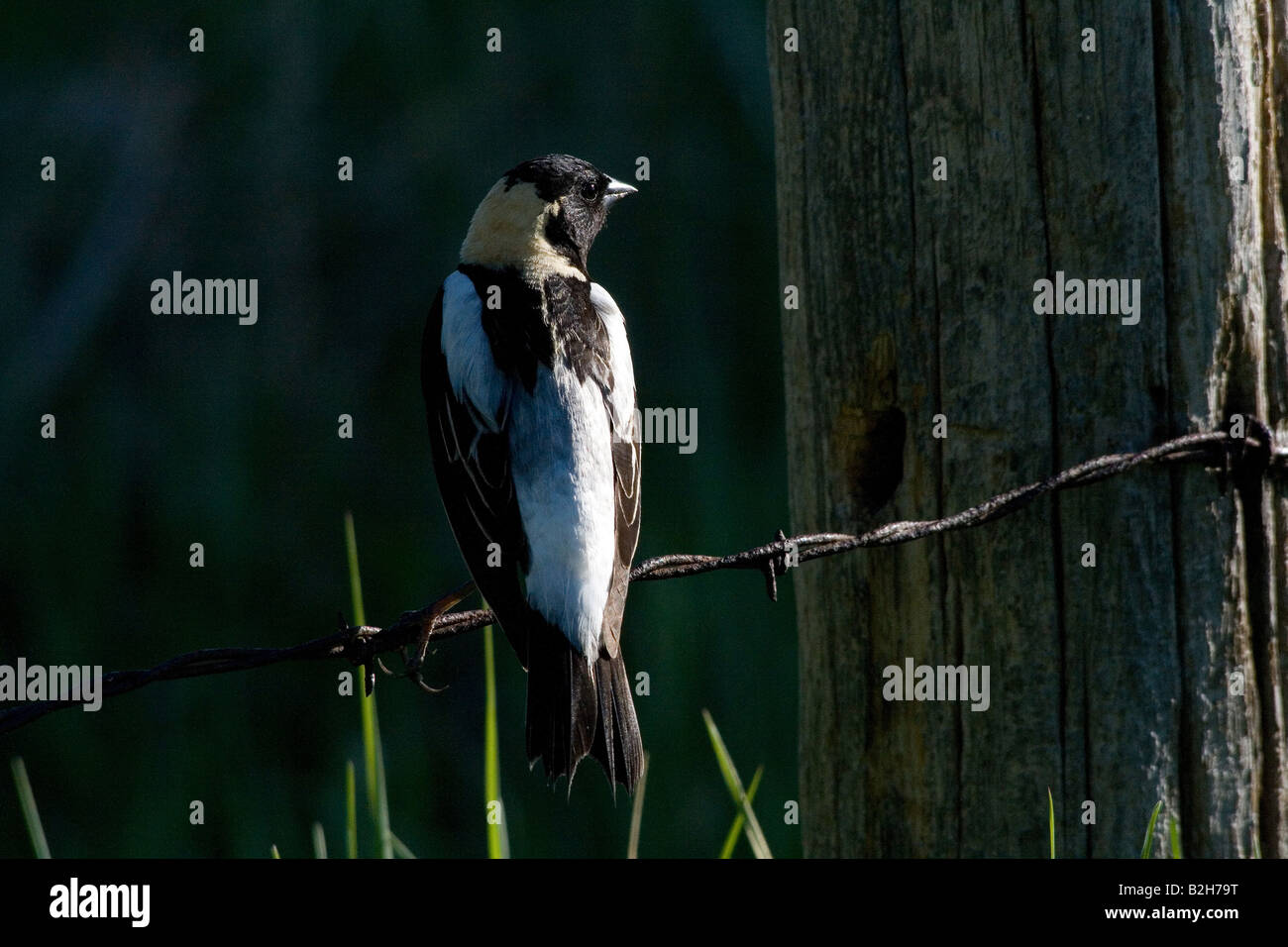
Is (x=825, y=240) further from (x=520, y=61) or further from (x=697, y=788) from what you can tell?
(x=520, y=61)

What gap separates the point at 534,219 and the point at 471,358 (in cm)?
56

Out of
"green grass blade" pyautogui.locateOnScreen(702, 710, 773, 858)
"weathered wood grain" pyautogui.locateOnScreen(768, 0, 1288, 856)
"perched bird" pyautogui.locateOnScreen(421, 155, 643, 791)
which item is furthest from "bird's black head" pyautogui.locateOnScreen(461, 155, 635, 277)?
"green grass blade" pyautogui.locateOnScreen(702, 710, 773, 858)

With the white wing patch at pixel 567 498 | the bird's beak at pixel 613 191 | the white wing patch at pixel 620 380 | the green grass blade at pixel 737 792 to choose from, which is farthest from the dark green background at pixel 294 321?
the green grass blade at pixel 737 792

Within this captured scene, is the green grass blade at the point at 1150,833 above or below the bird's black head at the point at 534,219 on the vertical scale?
below

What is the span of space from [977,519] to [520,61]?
13.3 ft

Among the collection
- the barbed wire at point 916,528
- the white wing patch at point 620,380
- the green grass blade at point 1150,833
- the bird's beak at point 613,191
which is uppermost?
the bird's beak at point 613,191

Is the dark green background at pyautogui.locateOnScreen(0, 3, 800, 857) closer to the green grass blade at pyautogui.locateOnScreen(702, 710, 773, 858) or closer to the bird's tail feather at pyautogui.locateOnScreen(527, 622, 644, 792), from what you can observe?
the bird's tail feather at pyautogui.locateOnScreen(527, 622, 644, 792)

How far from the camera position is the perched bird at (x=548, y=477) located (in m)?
2.67

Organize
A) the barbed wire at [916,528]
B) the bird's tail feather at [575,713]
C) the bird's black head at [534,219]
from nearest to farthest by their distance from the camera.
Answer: the barbed wire at [916,528] → the bird's tail feather at [575,713] → the bird's black head at [534,219]

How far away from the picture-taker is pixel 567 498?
2.80 m

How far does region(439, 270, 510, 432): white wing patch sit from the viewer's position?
116 inches

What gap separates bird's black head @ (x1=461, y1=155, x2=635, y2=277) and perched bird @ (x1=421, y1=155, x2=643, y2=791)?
8cm

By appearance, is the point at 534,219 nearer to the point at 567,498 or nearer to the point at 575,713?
the point at 567,498

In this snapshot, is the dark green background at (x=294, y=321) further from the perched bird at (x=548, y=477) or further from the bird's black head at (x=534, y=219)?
the perched bird at (x=548, y=477)
